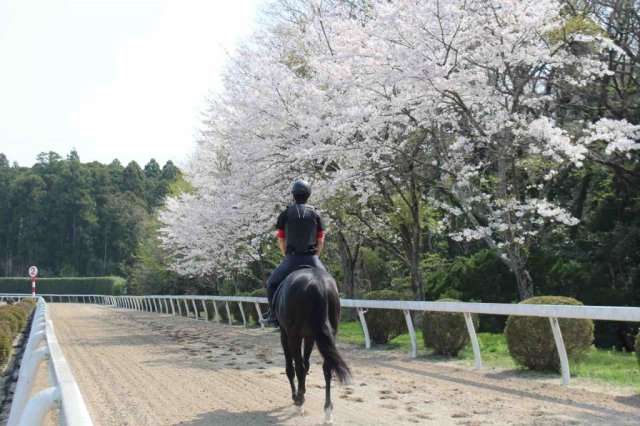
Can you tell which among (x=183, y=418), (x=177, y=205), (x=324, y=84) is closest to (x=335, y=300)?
(x=183, y=418)

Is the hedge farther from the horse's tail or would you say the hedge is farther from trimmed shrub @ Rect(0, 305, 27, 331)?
the horse's tail

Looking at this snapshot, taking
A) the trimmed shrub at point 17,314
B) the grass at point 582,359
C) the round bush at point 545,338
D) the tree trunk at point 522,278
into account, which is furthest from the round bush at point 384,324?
the trimmed shrub at point 17,314

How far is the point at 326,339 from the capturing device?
282 inches

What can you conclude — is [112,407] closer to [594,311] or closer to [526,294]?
[594,311]

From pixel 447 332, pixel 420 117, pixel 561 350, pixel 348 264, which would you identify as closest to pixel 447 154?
pixel 420 117

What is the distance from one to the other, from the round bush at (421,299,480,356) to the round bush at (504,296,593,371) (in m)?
2.31

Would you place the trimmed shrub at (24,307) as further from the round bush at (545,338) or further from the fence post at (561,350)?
the fence post at (561,350)

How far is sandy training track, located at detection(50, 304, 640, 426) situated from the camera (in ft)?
23.4

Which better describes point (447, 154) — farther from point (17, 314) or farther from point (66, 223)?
point (66, 223)

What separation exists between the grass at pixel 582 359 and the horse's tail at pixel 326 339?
13.6 feet

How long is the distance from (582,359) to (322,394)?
4.25 metres

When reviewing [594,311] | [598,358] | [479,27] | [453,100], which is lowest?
[598,358]

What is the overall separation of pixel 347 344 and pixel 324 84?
6956 mm

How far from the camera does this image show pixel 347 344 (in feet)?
54.1
